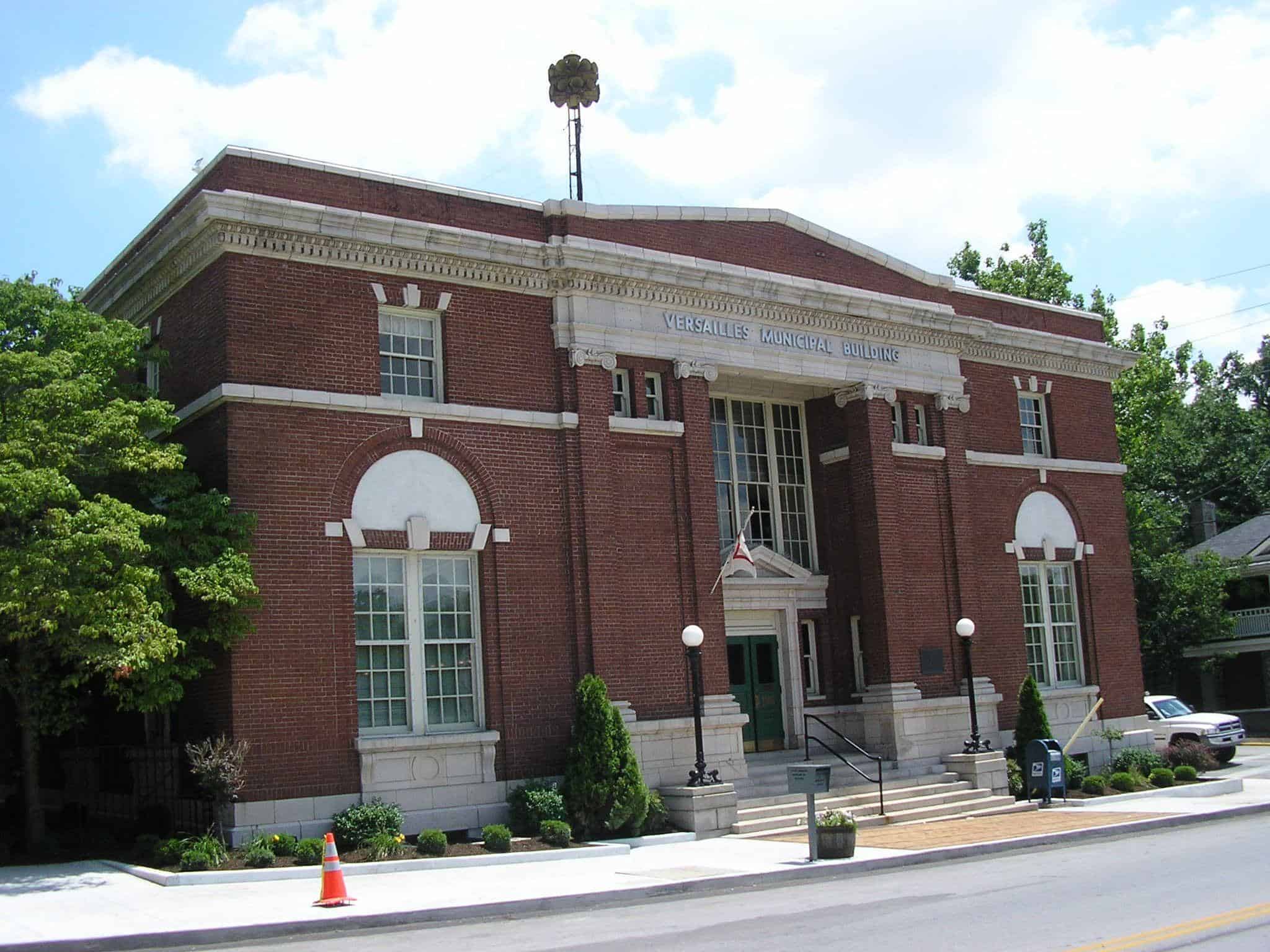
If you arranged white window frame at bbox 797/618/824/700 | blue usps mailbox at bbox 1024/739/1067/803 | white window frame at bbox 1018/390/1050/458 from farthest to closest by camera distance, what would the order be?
white window frame at bbox 1018/390/1050/458, white window frame at bbox 797/618/824/700, blue usps mailbox at bbox 1024/739/1067/803

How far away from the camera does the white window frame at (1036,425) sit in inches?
A: 1161

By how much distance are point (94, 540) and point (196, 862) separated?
13.6ft

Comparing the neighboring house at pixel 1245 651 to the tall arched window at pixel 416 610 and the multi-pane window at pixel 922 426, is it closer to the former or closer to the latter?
the multi-pane window at pixel 922 426

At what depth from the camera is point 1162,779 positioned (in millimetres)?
26734

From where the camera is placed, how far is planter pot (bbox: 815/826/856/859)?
1711cm

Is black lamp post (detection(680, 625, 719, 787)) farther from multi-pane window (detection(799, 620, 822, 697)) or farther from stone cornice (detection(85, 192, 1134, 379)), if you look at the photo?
stone cornice (detection(85, 192, 1134, 379))

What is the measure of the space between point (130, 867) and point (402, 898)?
421cm

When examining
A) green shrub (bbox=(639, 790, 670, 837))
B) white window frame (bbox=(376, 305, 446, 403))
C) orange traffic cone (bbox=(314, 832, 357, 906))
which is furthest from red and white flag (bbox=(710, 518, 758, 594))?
orange traffic cone (bbox=(314, 832, 357, 906))

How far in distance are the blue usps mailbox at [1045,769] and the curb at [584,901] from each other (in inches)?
132

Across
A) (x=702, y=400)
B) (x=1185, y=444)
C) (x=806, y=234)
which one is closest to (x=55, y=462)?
(x=702, y=400)

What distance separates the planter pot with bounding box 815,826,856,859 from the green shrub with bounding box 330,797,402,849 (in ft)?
18.9

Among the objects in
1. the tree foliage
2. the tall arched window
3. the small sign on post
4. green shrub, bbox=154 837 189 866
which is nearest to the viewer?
green shrub, bbox=154 837 189 866

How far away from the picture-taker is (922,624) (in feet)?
84.4

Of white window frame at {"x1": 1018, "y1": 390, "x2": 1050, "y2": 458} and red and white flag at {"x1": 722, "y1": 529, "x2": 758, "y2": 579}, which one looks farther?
white window frame at {"x1": 1018, "y1": 390, "x2": 1050, "y2": 458}
